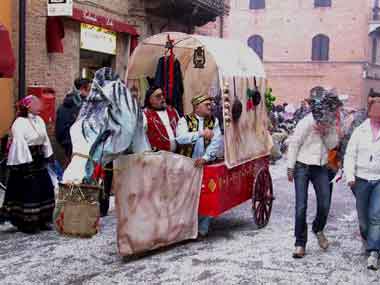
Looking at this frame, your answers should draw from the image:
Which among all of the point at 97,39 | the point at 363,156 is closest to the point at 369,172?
the point at 363,156

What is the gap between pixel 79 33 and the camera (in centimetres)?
1334

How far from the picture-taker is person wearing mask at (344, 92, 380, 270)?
21.3 ft

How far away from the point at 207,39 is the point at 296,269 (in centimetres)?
318

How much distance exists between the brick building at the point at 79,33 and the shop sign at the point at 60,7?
17 cm


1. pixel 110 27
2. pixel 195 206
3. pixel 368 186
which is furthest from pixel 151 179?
pixel 110 27

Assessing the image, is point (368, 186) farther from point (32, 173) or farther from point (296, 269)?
point (32, 173)

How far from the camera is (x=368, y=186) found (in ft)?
21.4

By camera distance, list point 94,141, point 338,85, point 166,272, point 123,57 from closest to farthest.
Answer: point 94,141 → point 166,272 → point 123,57 → point 338,85

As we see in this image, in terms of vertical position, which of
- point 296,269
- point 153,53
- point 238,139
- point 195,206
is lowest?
point 296,269

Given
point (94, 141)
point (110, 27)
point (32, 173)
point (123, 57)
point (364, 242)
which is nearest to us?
point (94, 141)

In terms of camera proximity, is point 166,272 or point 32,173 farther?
point 32,173

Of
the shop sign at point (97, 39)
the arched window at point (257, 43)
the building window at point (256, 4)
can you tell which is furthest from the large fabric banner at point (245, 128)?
the building window at point (256, 4)

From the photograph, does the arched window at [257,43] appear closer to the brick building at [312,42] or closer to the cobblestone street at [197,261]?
the brick building at [312,42]

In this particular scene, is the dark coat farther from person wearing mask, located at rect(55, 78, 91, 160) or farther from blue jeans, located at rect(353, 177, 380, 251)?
blue jeans, located at rect(353, 177, 380, 251)
